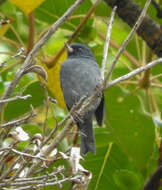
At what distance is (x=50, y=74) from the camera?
8.80ft

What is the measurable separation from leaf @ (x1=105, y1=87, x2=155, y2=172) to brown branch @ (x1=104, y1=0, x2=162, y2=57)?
0.31m

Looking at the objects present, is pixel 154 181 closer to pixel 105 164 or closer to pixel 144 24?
pixel 105 164

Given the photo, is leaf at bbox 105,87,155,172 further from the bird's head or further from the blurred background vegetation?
the bird's head

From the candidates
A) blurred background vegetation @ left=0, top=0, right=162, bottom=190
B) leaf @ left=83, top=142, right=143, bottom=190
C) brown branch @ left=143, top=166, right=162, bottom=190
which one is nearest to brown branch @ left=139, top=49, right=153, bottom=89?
blurred background vegetation @ left=0, top=0, right=162, bottom=190

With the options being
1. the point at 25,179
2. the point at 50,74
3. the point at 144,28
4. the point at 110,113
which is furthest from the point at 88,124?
the point at 25,179

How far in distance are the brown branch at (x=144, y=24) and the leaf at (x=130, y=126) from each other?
31cm

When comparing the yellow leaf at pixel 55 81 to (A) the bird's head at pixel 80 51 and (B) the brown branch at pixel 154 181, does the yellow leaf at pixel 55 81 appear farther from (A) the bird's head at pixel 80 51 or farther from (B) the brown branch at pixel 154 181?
(B) the brown branch at pixel 154 181

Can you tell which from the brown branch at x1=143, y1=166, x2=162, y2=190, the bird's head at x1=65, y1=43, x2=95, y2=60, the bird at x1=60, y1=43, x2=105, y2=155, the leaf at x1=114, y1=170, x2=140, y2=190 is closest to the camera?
the brown branch at x1=143, y1=166, x2=162, y2=190

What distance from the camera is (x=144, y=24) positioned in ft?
8.75

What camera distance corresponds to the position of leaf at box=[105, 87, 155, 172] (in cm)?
260

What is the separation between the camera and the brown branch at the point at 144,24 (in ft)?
8.71

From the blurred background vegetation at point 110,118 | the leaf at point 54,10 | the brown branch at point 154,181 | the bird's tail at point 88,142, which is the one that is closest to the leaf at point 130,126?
the blurred background vegetation at point 110,118

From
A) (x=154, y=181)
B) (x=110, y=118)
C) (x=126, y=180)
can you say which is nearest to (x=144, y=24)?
(x=110, y=118)

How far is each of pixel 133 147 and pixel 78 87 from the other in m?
0.61
